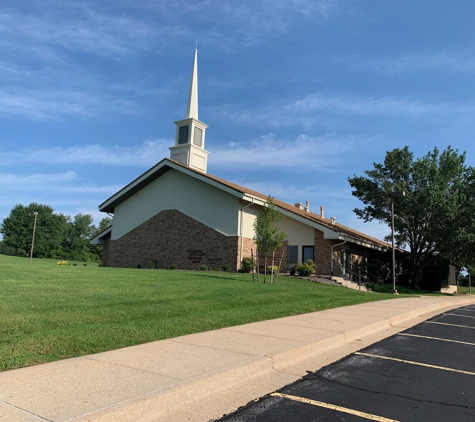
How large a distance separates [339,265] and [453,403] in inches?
857

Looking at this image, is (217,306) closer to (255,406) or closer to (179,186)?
(255,406)

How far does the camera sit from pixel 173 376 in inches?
182

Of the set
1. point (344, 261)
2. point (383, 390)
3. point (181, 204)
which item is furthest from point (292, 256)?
point (383, 390)

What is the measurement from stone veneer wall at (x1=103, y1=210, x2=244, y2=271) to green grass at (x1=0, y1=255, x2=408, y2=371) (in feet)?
39.1

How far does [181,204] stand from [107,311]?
2062cm

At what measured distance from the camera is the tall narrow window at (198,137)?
31156 millimetres

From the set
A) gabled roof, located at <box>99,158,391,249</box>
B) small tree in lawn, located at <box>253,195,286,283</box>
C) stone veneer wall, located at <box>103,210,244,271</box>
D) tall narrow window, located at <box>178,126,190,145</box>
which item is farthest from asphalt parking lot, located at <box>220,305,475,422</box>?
tall narrow window, located at <box>178,126,190,145</box>

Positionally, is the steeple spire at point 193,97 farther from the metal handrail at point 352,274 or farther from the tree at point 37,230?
the tree at point 37,230

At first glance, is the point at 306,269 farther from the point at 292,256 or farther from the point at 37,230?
the point at 37,230

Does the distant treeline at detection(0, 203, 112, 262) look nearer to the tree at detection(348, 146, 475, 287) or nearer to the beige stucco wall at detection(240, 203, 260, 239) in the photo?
the beige stucco wall at detection(240, 203, 260, 239)

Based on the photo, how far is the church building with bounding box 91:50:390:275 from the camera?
2572cm

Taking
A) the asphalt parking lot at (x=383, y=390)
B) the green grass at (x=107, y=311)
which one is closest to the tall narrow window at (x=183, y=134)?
the green grass at (x=107, y=311)

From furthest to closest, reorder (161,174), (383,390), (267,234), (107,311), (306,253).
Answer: (161,174), (306,253), (267,234), (107,311), (383,390)

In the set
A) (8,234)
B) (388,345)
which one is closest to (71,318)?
(388,345)
